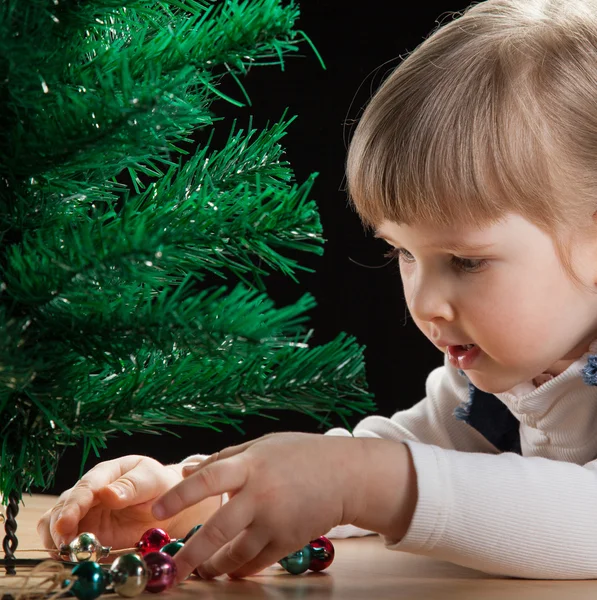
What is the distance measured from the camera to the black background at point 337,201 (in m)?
2.00

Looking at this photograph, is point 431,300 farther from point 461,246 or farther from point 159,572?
point 159,572

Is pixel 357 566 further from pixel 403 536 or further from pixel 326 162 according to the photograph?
pixel 326 162

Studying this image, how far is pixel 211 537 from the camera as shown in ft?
2.09

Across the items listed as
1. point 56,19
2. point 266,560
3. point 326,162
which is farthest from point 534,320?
point 326,162

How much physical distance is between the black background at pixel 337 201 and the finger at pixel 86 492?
1117mm

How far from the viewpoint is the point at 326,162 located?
2031 millimetres

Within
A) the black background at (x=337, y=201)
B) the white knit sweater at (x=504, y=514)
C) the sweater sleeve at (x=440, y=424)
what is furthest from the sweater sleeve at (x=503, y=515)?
the black background at (x=337, y=201)

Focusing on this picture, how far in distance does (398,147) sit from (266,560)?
42cm

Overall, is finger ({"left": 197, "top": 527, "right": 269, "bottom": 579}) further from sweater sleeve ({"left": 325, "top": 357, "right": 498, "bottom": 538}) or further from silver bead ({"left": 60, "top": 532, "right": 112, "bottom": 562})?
sweater sleeve ({"left": 325, "top": 357, "right": 498, "bottom": 538})

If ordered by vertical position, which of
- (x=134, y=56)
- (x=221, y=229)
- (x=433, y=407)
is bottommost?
(x=433, y=407)

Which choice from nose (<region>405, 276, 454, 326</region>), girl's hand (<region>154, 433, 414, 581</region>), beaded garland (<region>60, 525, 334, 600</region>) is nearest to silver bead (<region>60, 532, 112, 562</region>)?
beaded garland (<region>60, 525, 334, 600</region>)

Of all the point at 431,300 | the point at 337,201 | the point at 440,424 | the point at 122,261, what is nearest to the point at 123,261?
the point at 122,261

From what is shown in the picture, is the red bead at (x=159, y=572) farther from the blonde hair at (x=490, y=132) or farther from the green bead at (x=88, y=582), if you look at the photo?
the blonde hair at (x=490, y=132)

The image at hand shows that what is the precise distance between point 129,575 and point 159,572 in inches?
1.2
